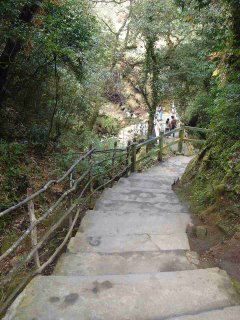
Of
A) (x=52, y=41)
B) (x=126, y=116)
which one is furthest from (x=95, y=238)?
(x=126, y=116)

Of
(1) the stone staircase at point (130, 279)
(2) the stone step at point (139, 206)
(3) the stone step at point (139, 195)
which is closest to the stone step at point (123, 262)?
(1) the stone staircase at point (130, 279)

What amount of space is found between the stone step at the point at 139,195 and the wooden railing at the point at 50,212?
11.3 inches

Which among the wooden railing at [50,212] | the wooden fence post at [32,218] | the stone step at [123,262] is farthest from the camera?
the stone step at [123,262]

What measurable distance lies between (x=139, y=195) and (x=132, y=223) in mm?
1899

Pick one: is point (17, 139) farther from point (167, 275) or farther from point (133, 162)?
point (167, 275)

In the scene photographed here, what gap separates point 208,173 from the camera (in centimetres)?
604

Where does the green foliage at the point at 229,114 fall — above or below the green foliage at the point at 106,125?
above

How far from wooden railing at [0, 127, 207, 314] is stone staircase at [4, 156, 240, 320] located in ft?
0.74

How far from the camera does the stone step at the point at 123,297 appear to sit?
85.0 inches

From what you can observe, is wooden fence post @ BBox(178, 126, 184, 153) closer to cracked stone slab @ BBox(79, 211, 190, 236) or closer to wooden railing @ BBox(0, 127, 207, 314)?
wooden railing @ BBox(0, 127, 207, 314)

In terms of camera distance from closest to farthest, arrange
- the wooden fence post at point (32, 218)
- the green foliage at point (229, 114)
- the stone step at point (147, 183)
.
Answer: the wooden fence post at point (32, 218) < the green foliage at point (229, 114) < the stone step at point (147, 183)

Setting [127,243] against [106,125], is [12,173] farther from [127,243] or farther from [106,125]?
[106,125]

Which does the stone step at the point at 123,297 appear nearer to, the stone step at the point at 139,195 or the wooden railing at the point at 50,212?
the wooden railing at the point at 50,212

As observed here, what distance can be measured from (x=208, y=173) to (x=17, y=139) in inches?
202
